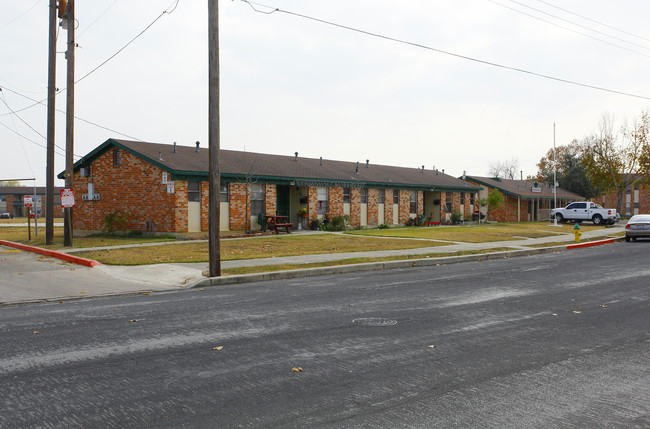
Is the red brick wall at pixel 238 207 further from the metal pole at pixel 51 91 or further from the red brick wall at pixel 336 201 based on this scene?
the metal pole at pixel 51 91

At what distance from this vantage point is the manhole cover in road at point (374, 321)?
23.7 feet

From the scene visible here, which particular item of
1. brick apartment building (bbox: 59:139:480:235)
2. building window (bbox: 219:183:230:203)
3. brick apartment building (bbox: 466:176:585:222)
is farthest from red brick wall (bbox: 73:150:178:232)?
brick apartment building (bbox: 466:176:585:222)

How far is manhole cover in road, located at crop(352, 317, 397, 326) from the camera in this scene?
723 centimetres

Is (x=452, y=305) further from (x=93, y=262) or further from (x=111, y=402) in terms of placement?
(x=93, y=262)

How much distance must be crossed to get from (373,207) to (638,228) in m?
14.8

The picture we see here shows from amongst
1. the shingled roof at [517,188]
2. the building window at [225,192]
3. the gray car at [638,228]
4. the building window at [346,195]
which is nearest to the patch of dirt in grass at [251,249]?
the building window at [225,192]

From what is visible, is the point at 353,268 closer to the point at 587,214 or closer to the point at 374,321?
the point at 374,321

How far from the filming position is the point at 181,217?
2389cm

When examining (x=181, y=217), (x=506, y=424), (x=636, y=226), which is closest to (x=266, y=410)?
(x=506, y=424)

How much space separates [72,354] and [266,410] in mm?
2741

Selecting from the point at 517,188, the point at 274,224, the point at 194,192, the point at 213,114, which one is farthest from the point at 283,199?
the point at 517,188

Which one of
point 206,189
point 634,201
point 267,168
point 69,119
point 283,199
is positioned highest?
point 69,119

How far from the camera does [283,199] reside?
30781 mm

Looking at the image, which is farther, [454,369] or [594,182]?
[594,182]
